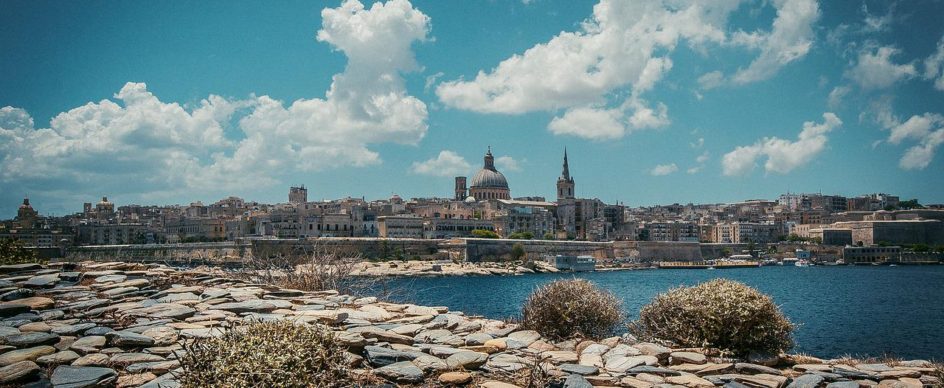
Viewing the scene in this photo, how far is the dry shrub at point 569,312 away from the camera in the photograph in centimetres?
814

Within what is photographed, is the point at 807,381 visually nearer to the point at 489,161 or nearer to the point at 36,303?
the point at 36,303

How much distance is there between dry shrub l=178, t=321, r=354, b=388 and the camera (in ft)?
13.0

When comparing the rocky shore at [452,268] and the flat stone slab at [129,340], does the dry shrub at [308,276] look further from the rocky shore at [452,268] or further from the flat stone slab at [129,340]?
the rocky shore at [452,268]

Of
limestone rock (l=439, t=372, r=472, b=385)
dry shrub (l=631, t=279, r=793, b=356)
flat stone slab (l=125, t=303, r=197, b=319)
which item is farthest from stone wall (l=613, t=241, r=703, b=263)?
limestone rock (l=439, t=372, r=472, b=385)

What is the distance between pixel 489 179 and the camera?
371 feet

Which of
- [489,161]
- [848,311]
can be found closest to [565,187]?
[489,161]

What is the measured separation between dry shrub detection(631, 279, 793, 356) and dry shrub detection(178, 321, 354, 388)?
4.31m

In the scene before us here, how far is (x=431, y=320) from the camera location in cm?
737

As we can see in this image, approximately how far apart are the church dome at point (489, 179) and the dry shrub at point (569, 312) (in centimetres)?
10349

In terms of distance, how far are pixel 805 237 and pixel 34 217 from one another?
106983 millimetres

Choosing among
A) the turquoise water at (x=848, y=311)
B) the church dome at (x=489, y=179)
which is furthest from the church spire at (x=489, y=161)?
the turquoise water at (x=848, y=311)

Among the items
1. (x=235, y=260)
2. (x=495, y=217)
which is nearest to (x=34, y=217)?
(x=235, y=260)

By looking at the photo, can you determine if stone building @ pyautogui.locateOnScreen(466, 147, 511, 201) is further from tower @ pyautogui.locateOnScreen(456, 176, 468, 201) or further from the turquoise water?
the turquoise water

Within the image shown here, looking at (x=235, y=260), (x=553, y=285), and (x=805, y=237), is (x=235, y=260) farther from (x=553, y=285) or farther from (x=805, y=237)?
(x=805, y=237)
